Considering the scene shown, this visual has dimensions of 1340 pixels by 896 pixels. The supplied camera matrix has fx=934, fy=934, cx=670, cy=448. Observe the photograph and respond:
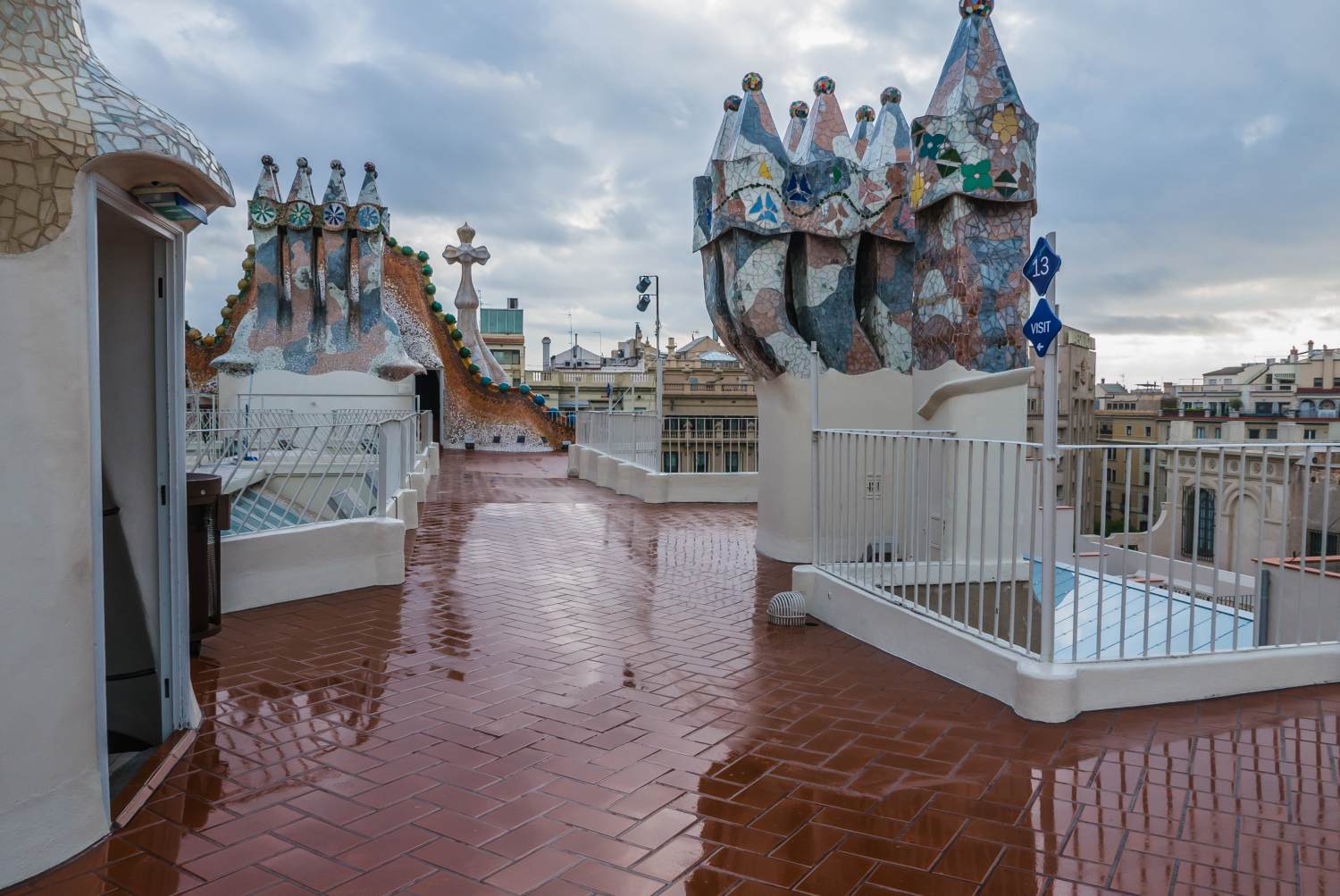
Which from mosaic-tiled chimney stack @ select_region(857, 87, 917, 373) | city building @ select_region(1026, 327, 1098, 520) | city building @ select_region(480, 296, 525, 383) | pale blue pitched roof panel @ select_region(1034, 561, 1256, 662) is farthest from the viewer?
city building @ select_region(480, 296, 525, 383)

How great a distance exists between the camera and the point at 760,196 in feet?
29.3

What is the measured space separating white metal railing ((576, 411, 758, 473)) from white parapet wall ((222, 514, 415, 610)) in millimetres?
6760

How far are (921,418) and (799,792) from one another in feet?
17.7

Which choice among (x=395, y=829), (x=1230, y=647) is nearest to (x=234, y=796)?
(x=395, y=829)

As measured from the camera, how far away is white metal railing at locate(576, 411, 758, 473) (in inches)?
560

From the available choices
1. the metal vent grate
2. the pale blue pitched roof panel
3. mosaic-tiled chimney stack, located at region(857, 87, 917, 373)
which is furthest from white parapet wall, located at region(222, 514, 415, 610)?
the pale blue pitched roof panel

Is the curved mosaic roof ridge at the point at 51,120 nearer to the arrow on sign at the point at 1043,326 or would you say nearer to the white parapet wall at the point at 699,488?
the arrow on sign at the point at 1043,326

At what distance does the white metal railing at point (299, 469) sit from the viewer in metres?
7.38

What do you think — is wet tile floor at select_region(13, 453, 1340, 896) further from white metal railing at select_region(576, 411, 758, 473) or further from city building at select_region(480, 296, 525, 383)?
city building at select_region(480, 296, 525, 383)

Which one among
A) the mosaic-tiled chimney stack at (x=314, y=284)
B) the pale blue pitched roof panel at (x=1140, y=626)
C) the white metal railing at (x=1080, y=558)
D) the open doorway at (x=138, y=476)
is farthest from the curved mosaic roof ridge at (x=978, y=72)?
the mosaic-tiled chimney stack at (x=314, y=284)

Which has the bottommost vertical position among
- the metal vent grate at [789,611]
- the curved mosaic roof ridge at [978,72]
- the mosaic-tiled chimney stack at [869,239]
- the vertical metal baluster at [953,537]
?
the metal vent grate at [789,611]

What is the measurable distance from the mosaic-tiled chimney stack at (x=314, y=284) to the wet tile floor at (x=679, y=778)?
1745 cm

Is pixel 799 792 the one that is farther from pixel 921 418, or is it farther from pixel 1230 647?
pixel 921 418

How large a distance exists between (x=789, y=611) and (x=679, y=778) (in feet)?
9.23
